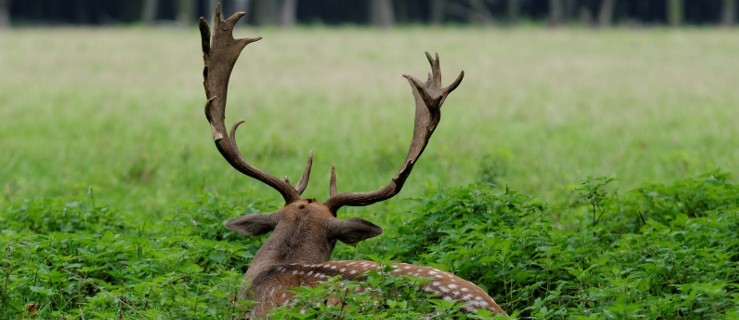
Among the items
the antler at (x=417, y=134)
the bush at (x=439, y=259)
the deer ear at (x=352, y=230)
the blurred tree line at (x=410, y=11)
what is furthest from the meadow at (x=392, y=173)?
the blurred tree line at (x=410, y=11)

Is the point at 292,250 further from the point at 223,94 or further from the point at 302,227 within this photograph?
the point at 223,94

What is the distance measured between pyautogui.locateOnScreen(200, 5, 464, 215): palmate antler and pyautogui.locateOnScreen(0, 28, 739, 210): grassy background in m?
0.96

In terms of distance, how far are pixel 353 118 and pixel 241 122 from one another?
962 centimetres

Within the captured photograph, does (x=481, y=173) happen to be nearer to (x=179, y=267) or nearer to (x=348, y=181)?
(x=348, y=181)

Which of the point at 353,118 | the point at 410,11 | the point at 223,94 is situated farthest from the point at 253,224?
the point at 410,11

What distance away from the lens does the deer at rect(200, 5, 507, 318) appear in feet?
16.3

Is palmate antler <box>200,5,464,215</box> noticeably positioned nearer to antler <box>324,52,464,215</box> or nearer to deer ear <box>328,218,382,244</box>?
antler <box>324,52,464,215</box>

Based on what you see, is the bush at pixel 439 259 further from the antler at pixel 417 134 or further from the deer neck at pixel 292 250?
the antler at pixel 417 134

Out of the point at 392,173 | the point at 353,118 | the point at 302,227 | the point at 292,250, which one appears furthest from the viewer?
the point at 353,118

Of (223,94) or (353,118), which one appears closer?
(223,94)

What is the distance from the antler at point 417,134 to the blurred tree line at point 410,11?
158 ft

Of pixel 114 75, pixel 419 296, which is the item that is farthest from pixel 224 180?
pixel 114 75

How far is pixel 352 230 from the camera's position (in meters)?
5.71

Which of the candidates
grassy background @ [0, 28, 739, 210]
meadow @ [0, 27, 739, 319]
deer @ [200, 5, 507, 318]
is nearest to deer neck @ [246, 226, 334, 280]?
deer @ [200, 5, 507, 318]
